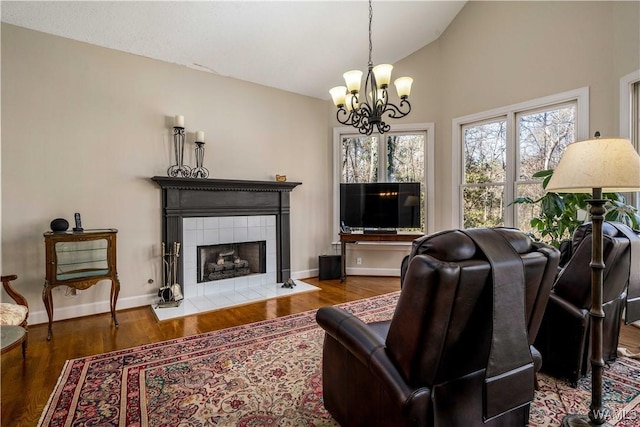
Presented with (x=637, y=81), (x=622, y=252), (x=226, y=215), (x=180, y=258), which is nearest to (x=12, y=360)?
(x=180, y=258)

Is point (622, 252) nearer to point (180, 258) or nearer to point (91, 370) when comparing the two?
point (91, 370)

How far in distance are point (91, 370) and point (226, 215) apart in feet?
7.49

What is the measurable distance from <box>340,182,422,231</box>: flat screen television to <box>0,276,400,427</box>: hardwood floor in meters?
1.01

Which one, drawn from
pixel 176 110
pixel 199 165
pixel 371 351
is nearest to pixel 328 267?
pixel 199 165

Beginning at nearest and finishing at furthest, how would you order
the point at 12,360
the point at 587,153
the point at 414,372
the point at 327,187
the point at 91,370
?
the point at 414,372 < the point at 587,153 < the point at 91,370 < the point at 12,360 < the point at 327,187

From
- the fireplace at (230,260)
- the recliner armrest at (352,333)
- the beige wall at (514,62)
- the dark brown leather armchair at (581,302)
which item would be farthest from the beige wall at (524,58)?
the recliner armrest at (352,333)

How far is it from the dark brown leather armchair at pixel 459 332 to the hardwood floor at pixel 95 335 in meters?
2.01

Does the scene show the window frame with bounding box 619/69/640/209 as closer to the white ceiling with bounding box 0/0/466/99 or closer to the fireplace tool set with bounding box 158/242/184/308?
the white ceiling with bounding box 0/0/466/99

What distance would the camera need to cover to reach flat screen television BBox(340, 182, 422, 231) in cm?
474

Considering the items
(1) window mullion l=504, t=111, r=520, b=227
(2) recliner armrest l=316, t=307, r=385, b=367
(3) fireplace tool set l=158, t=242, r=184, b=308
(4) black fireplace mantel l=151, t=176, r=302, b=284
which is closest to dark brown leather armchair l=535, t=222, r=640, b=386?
(2) recliner armrest l=316, t=307, r=385, b=367

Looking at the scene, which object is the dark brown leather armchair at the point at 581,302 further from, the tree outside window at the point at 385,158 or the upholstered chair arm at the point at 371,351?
the tree outside window at the point at 385,158

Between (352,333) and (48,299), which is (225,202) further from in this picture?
(352,333)

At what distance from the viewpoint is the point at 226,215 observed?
4.18 m

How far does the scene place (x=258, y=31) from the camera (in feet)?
11.7
